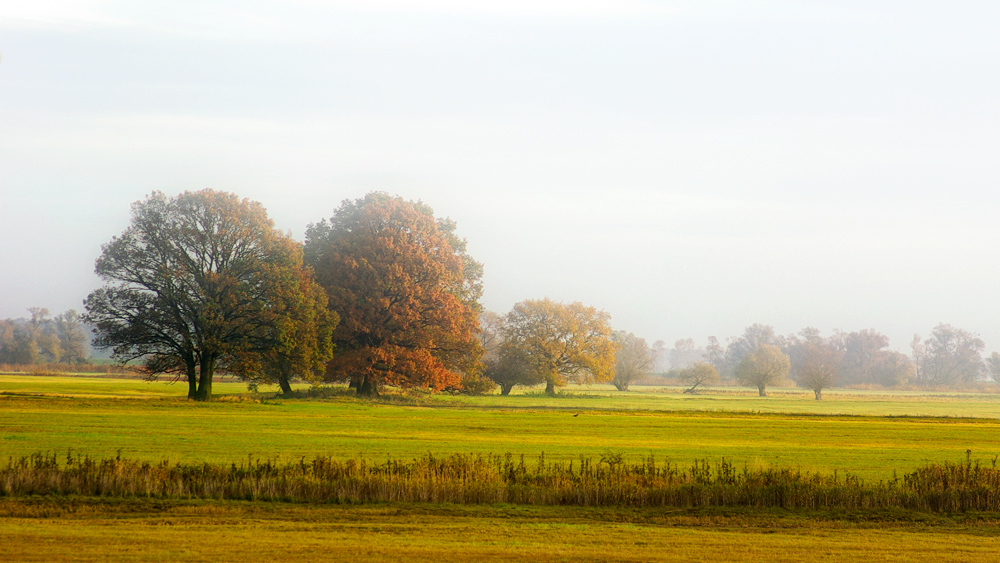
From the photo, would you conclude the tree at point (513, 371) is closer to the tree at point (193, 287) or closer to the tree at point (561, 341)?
the tree at point (561, 341)

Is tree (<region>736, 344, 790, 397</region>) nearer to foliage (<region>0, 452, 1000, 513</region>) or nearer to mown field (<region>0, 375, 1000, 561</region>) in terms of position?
mown field (<region>0, 375, 1000, 561</region>)

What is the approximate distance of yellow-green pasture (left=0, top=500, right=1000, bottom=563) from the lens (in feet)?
35.4

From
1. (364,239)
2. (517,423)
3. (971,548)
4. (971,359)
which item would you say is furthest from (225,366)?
(971,359)

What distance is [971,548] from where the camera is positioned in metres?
12.4

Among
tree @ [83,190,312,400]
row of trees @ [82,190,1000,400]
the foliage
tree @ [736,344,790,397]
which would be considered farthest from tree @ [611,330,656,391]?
the foliage

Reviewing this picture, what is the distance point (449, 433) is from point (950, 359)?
192 m

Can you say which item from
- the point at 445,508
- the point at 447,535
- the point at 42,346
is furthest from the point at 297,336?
the point at 42,346

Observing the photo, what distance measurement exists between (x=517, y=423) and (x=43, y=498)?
25387 mm

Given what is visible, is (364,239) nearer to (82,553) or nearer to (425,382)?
(425,382)

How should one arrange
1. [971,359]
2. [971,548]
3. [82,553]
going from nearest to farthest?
[82,553], [971,548], [971,359]

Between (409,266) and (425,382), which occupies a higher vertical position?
(409,266)

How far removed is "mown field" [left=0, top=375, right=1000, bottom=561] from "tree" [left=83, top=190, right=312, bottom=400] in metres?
3.95

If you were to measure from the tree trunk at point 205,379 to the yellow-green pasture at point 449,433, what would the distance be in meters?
0.99

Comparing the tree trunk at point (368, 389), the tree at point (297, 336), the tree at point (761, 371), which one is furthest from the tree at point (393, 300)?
the tree at point (761, 371)
